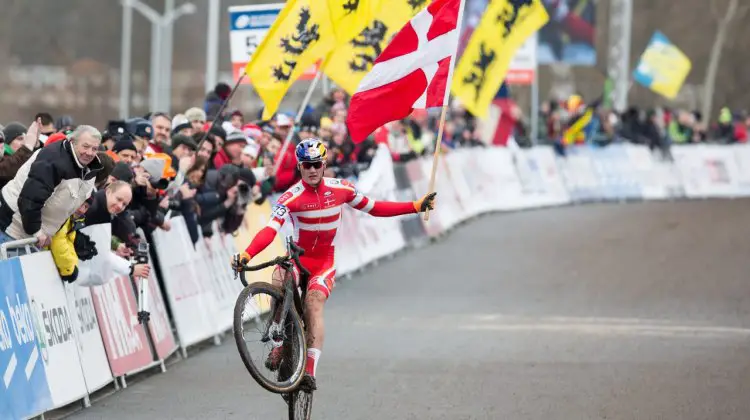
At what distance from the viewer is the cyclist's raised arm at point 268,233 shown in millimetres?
10740

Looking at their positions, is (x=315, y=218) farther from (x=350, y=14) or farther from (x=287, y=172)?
(x=287, y=172)

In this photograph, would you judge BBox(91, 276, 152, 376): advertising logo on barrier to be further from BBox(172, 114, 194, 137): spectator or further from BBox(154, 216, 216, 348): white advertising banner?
BBox(172, 114, 194, 137): spectator

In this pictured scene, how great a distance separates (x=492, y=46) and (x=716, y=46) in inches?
2174

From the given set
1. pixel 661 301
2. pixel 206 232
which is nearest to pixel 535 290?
pixel 661 301

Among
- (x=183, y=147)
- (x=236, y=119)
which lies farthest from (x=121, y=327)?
(x=236, y=119)

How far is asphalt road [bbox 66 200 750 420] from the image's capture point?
11.6m

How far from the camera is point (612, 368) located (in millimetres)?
13430

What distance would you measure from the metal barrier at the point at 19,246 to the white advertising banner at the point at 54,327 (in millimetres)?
81

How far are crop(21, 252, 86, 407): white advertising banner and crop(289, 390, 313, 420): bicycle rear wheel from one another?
1.68 metres

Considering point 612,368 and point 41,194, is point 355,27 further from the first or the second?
point 41,194

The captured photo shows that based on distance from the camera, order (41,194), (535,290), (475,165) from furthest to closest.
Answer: (475,165) < (535,290) < (41,194)

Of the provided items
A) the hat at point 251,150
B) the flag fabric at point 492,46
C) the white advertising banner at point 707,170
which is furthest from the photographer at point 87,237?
Answer: the white advertising banner at point 707,170

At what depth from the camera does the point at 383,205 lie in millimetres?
11672

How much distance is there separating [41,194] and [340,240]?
35.0 ft
